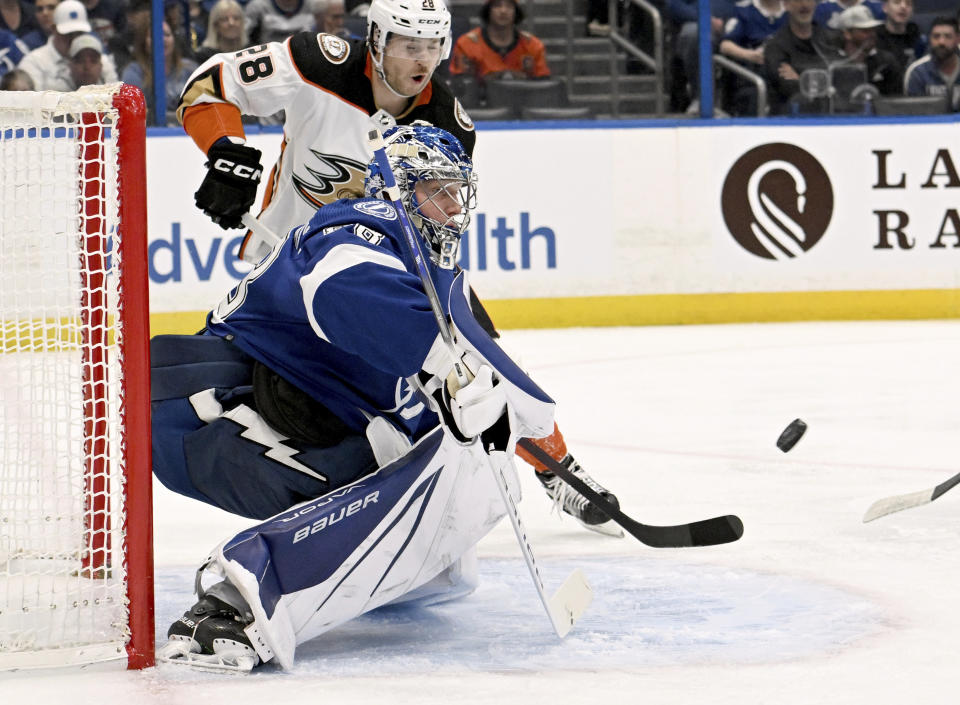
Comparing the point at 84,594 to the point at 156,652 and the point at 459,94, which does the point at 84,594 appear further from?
the point at 459,94

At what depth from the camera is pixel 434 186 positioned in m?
2.11

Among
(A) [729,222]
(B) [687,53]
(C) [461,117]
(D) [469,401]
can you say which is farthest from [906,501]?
(B) [687,53]

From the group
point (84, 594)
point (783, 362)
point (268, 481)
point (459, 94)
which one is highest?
point (459, 94)

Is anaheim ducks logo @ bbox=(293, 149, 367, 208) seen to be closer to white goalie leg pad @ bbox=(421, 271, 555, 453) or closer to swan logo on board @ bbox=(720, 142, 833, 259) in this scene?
white goalie leg pad @ bbox=(421, 271, 555, 453)

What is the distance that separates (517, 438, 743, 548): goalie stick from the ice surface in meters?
0.08

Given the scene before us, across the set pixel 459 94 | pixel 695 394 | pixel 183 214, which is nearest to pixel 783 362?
pixel 695 394

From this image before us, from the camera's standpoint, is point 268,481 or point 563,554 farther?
point 563,554

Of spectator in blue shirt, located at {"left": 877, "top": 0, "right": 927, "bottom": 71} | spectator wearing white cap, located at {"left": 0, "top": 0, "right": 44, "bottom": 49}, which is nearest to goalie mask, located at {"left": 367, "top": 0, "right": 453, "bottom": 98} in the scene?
spectator wearing white cap, located at {"left": 0, "top": 0, "right": 44, "bottom": 49}

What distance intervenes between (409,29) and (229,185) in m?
0.43

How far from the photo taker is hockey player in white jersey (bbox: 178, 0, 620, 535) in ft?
9.11

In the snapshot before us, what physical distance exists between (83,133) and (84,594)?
2.11ft

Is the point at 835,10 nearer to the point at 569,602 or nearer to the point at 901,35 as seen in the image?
the point at 901,35

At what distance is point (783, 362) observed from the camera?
538 cm

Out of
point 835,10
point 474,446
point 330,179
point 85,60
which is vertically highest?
point 835,10
